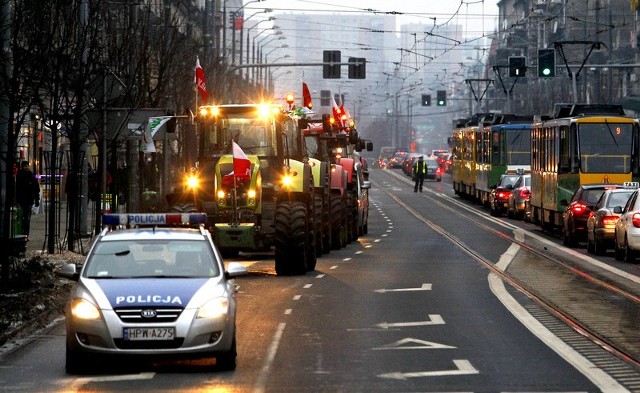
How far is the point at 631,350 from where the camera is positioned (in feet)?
53.6

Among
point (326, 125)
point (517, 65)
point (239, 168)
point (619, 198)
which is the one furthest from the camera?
point (517, 65)

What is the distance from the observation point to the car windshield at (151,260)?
1534 cm

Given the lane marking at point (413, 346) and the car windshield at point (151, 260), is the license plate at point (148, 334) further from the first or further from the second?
the lane marking at point (413, 346)

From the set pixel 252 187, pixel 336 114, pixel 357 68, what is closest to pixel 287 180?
pixel 252 187

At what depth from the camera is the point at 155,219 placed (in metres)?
16.6

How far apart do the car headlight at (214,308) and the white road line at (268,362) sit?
2.20 ft

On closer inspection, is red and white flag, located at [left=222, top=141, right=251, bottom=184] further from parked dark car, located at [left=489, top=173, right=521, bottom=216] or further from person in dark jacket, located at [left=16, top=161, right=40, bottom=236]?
parked dark car, located at [left=489, top=173, right=521, bottom=216]

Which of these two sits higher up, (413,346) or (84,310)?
(84,310)

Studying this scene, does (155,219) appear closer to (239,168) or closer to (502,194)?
(239,168)

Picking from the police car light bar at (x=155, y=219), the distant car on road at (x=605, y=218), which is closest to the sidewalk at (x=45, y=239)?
the police car light bar at (x=155, y=219)

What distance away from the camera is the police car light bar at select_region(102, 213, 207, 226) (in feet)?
52.3

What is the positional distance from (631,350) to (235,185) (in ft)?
42.0

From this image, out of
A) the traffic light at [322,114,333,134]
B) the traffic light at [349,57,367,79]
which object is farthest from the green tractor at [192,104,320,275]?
the traffic light at [349,57,367,79]

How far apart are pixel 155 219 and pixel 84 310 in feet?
7.78
